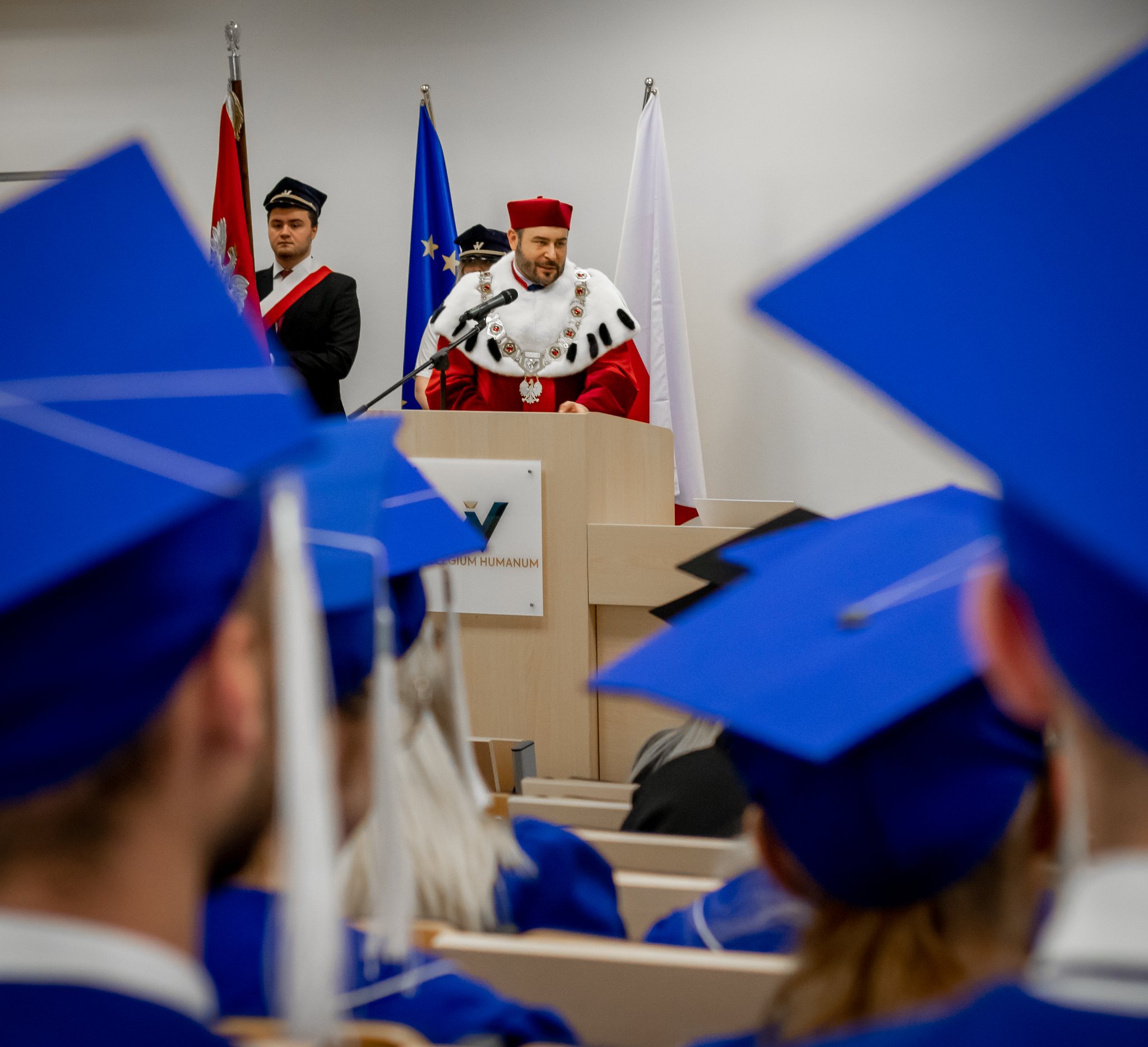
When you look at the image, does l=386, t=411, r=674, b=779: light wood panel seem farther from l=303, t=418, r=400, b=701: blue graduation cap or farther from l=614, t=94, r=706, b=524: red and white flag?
l=614, t=94, r=706, b=524: red and white flag

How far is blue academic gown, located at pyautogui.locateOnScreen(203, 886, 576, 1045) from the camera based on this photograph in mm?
880

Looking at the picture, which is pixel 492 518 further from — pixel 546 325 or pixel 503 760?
pixel 546 325

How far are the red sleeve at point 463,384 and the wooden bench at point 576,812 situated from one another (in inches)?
124

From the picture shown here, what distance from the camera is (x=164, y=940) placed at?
0.57 m

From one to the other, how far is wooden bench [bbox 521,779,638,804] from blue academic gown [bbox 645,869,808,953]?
2.45ft

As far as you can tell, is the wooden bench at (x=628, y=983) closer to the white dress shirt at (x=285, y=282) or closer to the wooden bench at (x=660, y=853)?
the wooden bench at (x=660, y=853)

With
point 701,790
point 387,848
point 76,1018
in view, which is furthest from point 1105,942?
point 701,790

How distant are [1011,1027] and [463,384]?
15.1 ft

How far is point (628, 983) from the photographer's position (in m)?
1.03

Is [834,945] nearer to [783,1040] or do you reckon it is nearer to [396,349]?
[783,1040]

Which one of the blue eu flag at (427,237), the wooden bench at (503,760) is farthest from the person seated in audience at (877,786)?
the blue eu flag at (427,237)

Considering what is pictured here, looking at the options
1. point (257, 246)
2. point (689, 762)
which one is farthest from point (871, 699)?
point (257, 246)

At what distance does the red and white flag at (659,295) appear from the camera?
619 centimetres

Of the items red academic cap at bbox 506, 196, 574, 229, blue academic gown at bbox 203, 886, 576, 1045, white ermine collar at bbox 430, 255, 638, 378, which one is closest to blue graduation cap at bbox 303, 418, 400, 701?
blue academic gown at bbox 203, 886, 576, 1045
